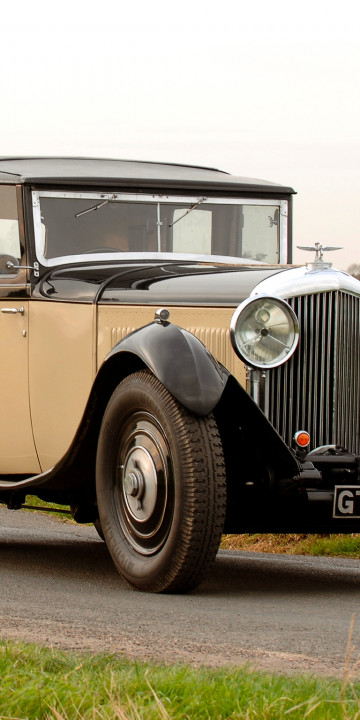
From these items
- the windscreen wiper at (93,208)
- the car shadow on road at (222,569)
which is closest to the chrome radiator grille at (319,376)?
the car shadow on road at (222,569)

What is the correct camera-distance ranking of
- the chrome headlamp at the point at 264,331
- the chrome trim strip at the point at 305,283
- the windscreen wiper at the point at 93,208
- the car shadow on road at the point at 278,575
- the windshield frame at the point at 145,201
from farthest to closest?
the windscreen wiper at the point at 93,208 < the windshield frame at the point at 145,201 < the car shadow on road at the point at 278,575 < the chrome trim strip at the point at 305,283 < the chrome headlamp at the point at 264,331

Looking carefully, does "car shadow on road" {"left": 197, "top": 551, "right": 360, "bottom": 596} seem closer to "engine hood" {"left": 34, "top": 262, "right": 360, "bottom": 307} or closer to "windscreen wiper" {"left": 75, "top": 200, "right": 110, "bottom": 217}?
"engine hood" {"left": 34, "top": 262, "right": 360, "bottom": 307}

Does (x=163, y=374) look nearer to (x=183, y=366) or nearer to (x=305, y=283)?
(x=183, y=366)

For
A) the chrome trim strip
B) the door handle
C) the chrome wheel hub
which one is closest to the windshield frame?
the door handle

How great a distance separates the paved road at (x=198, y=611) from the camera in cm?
357

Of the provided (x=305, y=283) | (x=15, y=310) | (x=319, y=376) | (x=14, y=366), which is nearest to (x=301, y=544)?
(x=14, y=366)

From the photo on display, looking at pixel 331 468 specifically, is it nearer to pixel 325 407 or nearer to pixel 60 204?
pixel 325 407

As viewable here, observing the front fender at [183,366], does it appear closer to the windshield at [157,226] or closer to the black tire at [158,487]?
the black tire at [158,487]

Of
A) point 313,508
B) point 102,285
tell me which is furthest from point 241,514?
point 102,285

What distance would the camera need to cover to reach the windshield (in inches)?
265

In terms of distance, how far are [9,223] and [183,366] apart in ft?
7.18

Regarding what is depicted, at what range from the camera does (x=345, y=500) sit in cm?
523

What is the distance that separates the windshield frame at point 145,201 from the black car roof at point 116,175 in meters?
0.06

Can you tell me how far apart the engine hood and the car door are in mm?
184
